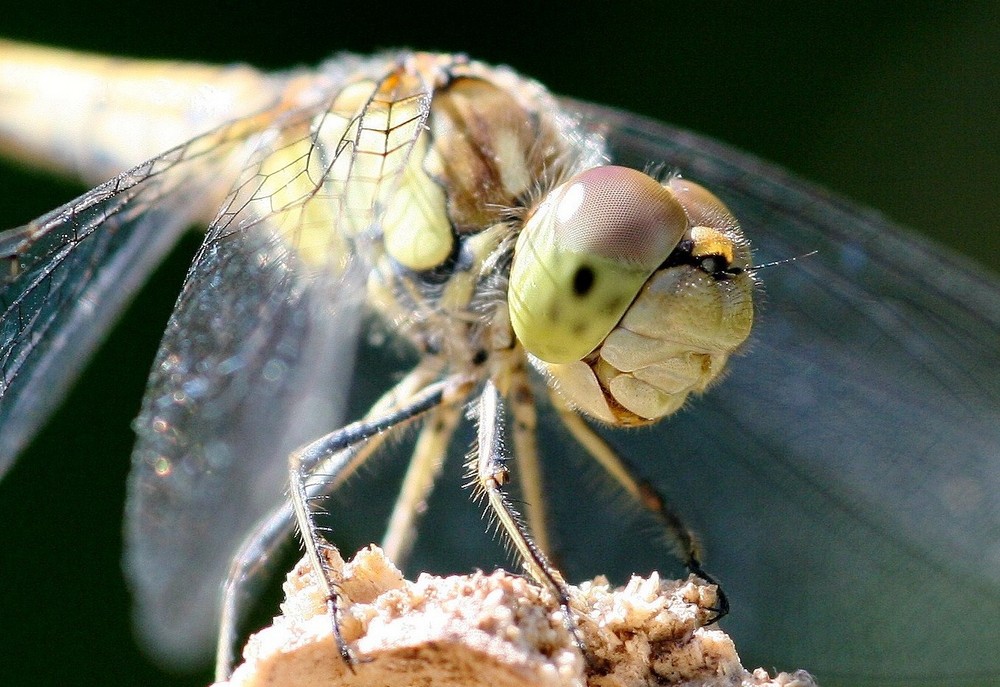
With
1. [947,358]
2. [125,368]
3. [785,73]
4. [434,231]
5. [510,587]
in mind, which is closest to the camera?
[510,587]

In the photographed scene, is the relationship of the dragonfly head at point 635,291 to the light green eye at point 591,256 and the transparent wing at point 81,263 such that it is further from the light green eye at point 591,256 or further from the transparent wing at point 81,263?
the transparent wing at point 81,263

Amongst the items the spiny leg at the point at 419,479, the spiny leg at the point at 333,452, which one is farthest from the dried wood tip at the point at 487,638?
the spiny leg at the point at 419,479

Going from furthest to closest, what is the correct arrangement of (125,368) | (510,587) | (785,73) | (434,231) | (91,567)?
(785,73), (125,368), (91,567), (434,231), (510,587)

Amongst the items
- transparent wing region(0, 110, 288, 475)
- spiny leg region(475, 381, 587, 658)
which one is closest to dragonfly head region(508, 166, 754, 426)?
spiny leg region(475, 381, 587, 658)

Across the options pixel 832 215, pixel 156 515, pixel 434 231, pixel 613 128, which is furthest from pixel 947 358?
pixel 156 515

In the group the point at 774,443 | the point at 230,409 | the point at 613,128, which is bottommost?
the point at 774,443

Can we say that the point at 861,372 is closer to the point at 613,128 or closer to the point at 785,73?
the point at 613,128

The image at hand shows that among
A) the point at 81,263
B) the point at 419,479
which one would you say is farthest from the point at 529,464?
the point at 81,263
